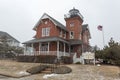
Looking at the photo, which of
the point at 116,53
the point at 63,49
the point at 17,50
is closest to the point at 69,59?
the point at 63,49

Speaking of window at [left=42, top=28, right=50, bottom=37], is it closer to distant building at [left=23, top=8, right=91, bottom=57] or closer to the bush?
distant building at [left=23, top=8, right=91, bottom=57]

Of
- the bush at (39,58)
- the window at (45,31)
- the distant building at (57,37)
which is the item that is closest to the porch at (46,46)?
the distant building at (57,37)

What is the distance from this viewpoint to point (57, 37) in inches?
1192

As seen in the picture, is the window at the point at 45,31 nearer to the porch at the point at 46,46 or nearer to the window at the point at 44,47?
the porch at the point at 46,46

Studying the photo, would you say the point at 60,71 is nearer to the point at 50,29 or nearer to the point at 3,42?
the point at 50,29

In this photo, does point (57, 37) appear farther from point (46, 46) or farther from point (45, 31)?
point (45, 31)

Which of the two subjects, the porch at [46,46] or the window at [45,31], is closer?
the porch at [46,46]

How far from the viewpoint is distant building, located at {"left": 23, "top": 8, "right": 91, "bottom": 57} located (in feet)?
98.4

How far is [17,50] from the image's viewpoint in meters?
48.4

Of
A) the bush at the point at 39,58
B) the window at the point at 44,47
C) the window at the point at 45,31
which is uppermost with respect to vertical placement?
the window at the point at 45,31

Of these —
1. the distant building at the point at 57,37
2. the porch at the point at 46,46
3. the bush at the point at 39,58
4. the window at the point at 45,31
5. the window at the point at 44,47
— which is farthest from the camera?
the window at the point at 45,31

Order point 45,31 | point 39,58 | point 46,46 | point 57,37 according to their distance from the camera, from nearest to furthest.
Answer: point 39,58 < point 57,37 < point 46,46 < point 45,31

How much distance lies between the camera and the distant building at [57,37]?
98.4ft

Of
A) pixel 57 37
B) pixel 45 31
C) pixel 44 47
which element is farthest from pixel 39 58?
pixel 45 31
